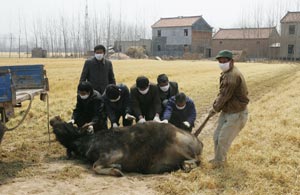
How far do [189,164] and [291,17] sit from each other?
65.8 m

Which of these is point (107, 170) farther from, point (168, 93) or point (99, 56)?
point (99, 56)

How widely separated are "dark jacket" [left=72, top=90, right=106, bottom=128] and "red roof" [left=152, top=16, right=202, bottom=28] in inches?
2583

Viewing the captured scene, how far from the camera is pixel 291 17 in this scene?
217ft

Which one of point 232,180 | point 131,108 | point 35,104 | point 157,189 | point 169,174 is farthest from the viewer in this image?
point 35,104

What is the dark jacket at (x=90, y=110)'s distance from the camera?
8.02m

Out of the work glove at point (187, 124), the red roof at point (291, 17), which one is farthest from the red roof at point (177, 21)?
the work glove at point (187, 124)

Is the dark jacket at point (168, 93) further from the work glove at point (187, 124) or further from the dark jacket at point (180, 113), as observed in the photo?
the work glove at point (187, 124)

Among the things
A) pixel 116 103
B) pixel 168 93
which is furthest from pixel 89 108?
pixel 168 93

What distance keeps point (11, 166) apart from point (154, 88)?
3.29 m

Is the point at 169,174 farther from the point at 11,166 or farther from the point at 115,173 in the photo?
the point at 11,166

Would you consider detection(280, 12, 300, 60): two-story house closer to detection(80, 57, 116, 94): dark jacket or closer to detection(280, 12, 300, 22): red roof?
detection(280, 12, 300, 22): red roof

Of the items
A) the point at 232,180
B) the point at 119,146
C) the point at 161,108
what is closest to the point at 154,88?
the point at 161,108

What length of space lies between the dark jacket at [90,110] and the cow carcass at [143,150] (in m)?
1.25

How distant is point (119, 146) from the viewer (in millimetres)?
6543
